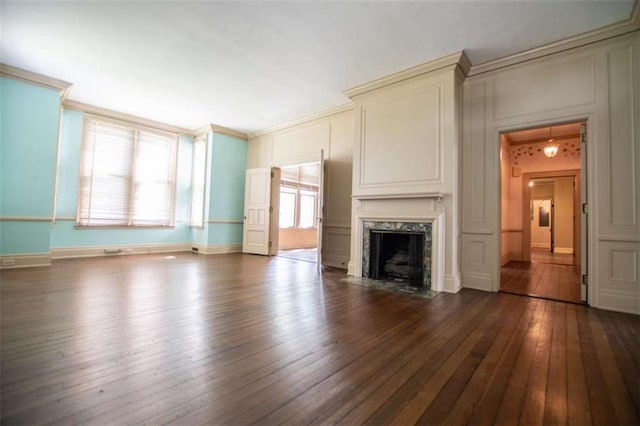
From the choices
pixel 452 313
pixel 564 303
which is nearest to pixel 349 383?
pixel 452 313

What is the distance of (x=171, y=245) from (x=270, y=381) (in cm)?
658

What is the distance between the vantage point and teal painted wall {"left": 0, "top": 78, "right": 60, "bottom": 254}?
4.34 metres

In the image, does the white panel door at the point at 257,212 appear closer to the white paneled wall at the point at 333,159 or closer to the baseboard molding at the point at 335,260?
the white paneled wall at the point at 333,159

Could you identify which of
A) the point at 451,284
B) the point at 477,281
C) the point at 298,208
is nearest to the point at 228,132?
the point at 298,208

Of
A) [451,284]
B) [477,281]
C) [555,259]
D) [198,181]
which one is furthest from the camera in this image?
[198,181]

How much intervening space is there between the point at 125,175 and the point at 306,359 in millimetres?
Result: 6459

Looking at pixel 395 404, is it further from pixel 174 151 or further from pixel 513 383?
pixel 174 151

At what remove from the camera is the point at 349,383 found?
5.05 feet

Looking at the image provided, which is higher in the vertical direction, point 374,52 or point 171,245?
point 374,52

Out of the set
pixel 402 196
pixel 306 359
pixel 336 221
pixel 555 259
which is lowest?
pixel 306 359

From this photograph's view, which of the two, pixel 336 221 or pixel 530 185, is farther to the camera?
pixel 530 185

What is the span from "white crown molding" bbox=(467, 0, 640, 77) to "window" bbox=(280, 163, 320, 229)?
583 cm

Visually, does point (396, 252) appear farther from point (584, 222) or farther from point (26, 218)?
point (26, 218)

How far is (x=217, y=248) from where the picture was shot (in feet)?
23.2
